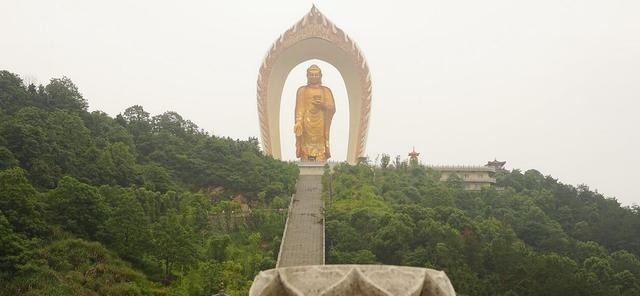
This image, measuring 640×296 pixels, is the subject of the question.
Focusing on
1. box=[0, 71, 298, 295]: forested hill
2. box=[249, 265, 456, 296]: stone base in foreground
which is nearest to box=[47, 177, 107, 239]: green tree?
box=[0, 71, 298, 295]: forested hill

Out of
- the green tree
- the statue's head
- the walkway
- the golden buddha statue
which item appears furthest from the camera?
the statue's head

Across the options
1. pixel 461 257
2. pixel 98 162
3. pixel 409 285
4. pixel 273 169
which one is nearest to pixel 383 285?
pixel 409 285

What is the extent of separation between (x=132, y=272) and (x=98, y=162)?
482 centimetres

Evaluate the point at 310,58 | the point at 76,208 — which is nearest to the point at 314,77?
the point at 310,58

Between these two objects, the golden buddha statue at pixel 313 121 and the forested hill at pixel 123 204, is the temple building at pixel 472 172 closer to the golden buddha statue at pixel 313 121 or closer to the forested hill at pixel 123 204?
the golden buddha statue at pixel 313 121

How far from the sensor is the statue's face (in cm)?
2283

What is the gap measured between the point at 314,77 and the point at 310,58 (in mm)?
890

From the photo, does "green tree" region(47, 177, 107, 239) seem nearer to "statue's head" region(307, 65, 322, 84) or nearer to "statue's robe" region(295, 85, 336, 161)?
"statue's robe" region(295, 85, 336, 161)

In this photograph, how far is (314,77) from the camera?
Answer: 75.0 feet

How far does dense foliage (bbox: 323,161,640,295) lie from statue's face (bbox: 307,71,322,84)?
3782 mm

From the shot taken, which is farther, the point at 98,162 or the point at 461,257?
the point at 98,162

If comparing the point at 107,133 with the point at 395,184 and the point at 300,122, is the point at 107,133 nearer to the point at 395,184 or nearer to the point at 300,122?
the point at 300,122

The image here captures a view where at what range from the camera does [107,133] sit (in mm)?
18922

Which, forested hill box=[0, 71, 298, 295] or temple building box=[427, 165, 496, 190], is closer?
forested hill box=[0, 71, 298, 295]
